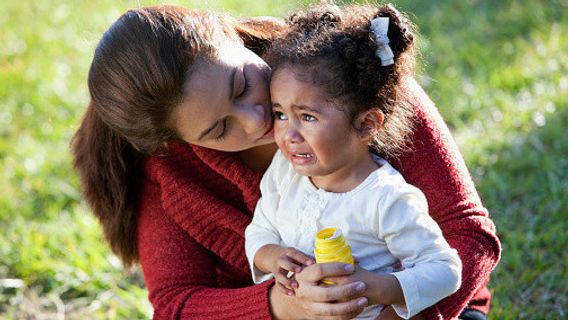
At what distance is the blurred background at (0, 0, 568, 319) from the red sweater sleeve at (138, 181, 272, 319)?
57 centimetres

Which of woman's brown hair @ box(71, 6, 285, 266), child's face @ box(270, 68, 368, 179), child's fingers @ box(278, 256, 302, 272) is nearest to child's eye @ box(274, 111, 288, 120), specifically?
child's face @ box(270, 68, 368, 179)

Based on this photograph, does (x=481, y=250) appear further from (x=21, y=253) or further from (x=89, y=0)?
(x=89, y=0)

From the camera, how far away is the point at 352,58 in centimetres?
188

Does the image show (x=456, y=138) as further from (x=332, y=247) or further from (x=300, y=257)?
(x=332, y=247)

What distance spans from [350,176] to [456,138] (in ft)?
6.40

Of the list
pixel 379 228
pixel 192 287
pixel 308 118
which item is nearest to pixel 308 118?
pixel 308 118

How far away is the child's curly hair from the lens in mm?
1885

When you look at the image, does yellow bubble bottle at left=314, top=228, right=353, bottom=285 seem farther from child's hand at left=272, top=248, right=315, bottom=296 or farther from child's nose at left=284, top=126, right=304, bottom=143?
child's nose at left=284, top=126, right=304, bottom=143

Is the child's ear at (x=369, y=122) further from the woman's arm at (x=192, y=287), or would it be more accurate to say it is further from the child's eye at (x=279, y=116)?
the woman's arm at (x=192, y=287)

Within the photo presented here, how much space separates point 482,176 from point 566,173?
35cm

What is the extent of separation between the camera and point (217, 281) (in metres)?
2.51

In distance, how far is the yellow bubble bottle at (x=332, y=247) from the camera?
1750 mm

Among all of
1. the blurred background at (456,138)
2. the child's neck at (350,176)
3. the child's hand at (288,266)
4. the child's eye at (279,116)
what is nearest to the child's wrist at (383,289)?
the child's hand at (288,266)

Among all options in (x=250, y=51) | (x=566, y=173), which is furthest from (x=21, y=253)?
(x=566, y=173)
